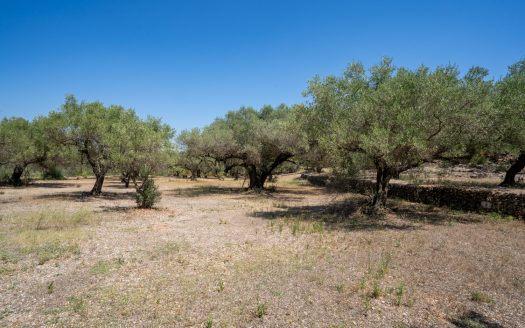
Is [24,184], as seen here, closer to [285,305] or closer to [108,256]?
[108,256]

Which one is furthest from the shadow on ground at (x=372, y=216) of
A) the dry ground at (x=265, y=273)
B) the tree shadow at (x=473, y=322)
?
the tree shadow at (x=473, y=322)

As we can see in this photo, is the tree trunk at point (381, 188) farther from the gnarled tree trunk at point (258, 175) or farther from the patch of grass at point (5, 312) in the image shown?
the patch of grass at point (5, 312)

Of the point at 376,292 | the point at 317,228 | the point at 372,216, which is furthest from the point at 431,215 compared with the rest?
the point at 376,292

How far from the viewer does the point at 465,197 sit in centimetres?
1789

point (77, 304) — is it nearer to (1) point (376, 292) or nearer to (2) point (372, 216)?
(1) point (376, 292)

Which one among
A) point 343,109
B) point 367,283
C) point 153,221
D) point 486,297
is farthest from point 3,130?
point 486,297

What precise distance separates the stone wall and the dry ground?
105 cm

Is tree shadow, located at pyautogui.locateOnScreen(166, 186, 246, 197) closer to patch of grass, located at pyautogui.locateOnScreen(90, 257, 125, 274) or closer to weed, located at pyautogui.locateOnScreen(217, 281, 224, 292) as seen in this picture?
patch of grass, located at pyautogui.locateOnScreen(90, 257, 125, 274)

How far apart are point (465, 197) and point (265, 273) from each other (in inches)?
559

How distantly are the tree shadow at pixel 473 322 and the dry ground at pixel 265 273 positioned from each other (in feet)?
0.12

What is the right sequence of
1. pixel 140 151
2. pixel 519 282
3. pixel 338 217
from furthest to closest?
1. pixel 140 151
2. pixel 338 217
3. pixel 519 282

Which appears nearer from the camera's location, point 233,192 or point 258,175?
point 233,192

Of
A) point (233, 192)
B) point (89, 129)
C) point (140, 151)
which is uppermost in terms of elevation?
point (89, 129)

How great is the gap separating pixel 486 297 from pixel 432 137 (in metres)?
9.22
